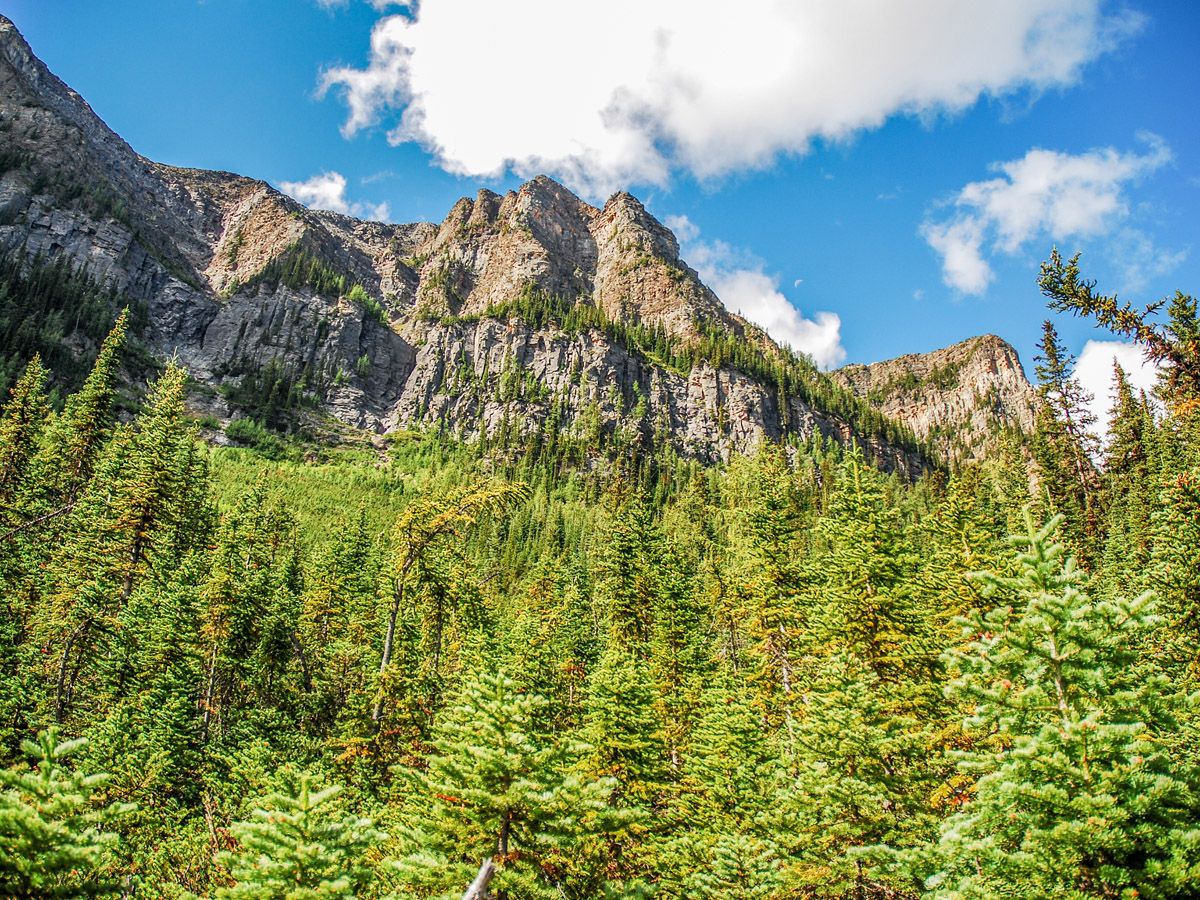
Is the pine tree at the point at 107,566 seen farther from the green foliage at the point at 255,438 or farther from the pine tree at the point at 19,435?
the green foliage at the point at 255,438

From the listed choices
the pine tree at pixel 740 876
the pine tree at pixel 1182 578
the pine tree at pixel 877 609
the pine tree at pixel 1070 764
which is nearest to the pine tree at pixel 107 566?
the pine tree at pixel 740 876

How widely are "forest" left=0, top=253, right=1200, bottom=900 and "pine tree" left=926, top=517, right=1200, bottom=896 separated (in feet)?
0.15

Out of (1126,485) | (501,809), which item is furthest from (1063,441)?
(501,809)

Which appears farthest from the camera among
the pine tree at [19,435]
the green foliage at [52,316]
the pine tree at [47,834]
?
the green foliage at [52,316]


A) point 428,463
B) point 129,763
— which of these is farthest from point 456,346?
point 129,763

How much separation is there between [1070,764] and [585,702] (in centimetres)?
1553

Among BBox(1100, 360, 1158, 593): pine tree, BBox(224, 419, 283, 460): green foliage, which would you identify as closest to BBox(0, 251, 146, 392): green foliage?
BBox(224, 419, 283, 460): green foliage

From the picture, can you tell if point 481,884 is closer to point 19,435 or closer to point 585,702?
point 585,702

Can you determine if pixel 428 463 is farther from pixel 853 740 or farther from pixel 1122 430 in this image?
pixel 853 740

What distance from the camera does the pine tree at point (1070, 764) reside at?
6.74m

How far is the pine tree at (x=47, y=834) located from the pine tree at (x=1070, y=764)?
10376 millimetres

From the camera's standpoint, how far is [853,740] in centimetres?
1440

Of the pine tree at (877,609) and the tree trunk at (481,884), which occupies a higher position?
the pine tree at (877,609)

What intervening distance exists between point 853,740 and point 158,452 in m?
29.5
